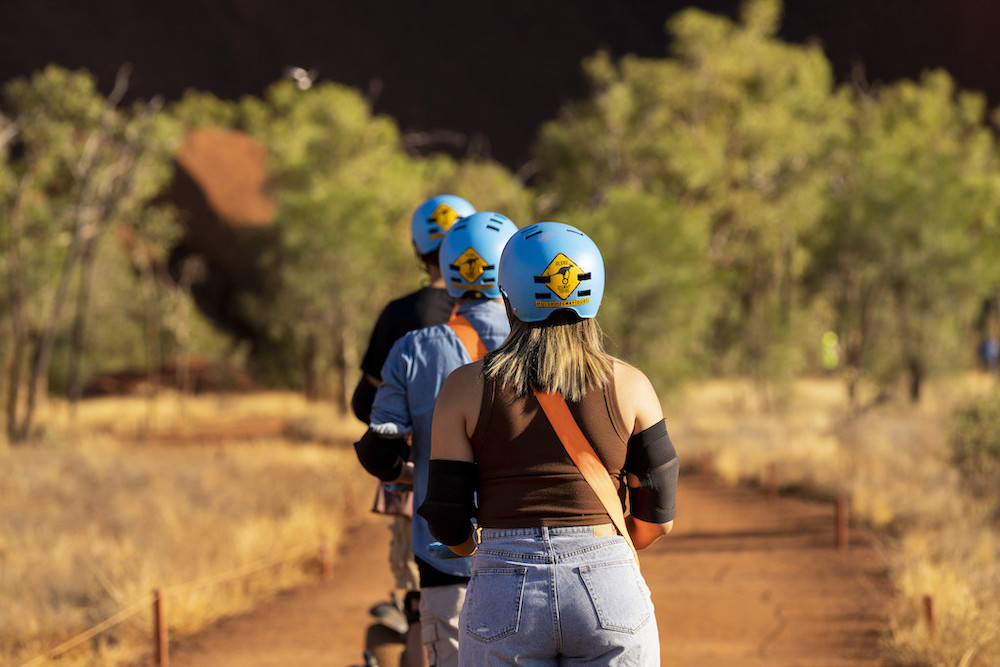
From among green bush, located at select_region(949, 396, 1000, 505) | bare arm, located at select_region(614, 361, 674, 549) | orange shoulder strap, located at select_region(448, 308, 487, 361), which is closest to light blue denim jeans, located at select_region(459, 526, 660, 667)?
bare arm, located at select_region(614, 361, 674, 549)

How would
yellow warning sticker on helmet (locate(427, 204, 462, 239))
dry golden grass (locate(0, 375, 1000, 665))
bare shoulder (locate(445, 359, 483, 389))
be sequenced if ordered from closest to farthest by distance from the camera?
bare shoulder (locate(445, 359, 483, 389)) < yellow warning sticker on helmet (locate(427, 204, 462, 239)) < dry golden grass (locate(0, 375, 1000, 665))

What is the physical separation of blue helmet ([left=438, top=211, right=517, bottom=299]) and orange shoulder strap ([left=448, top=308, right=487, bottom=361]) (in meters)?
0.15

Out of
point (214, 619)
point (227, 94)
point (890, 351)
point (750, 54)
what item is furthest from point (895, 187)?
point (227, 94)

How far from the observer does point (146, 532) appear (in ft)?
34.4

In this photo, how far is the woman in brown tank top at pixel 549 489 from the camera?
2.48 meters

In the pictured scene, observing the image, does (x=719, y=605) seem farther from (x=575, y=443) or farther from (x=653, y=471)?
(x=575, y=443)

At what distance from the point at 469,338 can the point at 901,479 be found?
1161 cm

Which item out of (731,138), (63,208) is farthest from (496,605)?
(731,138)

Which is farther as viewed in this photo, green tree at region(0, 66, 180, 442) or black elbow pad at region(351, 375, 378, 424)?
green tree at region(0, 66, 180, 442)

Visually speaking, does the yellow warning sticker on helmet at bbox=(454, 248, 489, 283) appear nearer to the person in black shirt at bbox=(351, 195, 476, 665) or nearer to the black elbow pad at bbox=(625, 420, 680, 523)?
the person in black shirt at bbox=(351, 195, 476, 665)

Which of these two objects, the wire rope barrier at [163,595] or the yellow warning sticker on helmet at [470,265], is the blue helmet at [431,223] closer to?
the yellow warning sticker on helmet at [470,265]

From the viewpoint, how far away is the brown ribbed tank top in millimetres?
2502

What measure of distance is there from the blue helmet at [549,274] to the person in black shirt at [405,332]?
4.40ft

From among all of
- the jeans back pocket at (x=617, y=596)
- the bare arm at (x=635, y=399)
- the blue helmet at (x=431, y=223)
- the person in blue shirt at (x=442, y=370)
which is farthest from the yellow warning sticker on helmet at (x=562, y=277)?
the blue helmet at (x=431, y=223)
